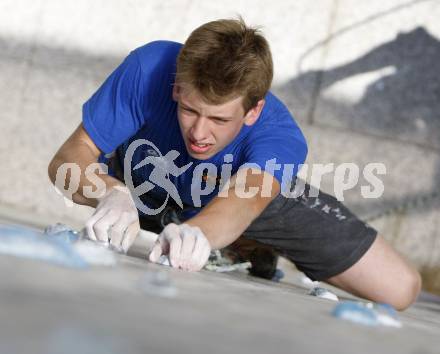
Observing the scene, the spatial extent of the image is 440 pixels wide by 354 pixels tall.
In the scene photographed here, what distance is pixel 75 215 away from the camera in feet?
13.2

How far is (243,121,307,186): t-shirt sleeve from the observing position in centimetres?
208

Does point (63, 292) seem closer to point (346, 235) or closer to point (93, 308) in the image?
point (93, 308)

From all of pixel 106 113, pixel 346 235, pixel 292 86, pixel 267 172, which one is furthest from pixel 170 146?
pixel 292 86

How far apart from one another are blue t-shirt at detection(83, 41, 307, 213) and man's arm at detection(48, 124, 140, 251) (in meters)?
0.04

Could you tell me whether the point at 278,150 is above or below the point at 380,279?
above

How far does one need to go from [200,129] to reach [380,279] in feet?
2.88

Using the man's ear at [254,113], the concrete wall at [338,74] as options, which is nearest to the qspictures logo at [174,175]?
the man's ear at [254,113]

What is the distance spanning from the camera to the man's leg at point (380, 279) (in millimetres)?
2590

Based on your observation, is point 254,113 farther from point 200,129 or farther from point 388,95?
point 388,95

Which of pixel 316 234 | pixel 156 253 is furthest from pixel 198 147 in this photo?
pixel 316 234

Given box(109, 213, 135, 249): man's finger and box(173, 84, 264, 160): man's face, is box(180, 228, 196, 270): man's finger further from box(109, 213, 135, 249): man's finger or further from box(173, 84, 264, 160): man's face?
box(173, 84, 264, 160): man's face

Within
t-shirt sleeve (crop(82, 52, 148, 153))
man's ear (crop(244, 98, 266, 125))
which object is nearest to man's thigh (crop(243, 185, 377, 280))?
man's ear (crop(244, 98, 266, 125))

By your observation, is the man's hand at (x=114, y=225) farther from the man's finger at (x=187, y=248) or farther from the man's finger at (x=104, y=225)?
the man's finger at (x=187, y=248)

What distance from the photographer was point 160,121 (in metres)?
2.26
